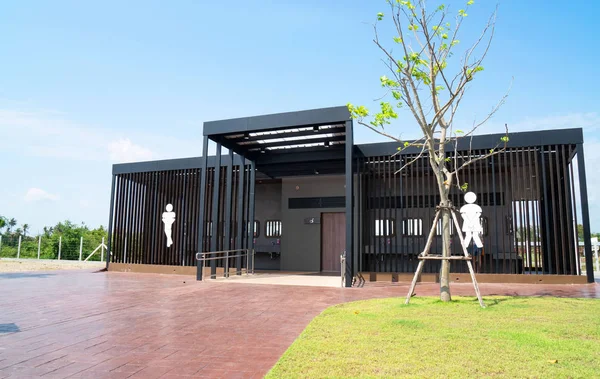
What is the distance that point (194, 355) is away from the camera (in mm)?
4203

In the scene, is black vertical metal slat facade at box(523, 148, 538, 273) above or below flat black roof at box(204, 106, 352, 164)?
below

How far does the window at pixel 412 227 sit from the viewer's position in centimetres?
1173

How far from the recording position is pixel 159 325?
5.65 m

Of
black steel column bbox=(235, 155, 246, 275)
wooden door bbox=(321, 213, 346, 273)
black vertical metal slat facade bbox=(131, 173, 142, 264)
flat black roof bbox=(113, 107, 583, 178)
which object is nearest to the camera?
flat black roof bbox=(113, 107, 583, 178)

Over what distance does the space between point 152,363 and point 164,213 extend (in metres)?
11.4

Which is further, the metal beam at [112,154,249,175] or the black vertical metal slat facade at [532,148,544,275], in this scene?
the metal beam at [112,154,249,175]

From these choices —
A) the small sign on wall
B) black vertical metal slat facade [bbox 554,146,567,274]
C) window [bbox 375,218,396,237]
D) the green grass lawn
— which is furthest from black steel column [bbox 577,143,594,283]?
the small sign on wall

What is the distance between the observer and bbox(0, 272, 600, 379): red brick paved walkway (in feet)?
12.6

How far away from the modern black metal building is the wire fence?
853 centimetres

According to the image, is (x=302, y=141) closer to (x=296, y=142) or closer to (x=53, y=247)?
(x=296, y=142)

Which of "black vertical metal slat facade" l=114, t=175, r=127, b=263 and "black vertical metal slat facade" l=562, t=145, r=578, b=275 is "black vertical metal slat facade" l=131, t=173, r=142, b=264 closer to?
"black vertical metal slat facade" l=114, t=175, r=127, b=263

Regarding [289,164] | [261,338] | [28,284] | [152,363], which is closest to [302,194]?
[289,164]

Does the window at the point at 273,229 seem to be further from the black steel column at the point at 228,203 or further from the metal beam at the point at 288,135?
the metal beam at the point at 288,135

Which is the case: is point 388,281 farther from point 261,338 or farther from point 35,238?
point 35,238
